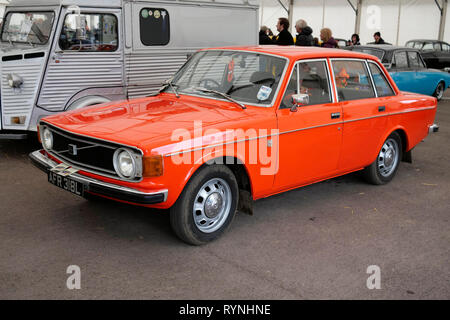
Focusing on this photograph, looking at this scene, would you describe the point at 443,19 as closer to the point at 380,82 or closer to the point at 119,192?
the point at 380,82

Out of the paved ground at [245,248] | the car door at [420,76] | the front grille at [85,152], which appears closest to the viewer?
the paved ground at [245,248]

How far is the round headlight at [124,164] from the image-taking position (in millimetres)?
3733

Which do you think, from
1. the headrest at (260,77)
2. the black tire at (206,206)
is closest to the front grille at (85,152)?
the black tire at (206,206)

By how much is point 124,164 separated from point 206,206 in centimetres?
80

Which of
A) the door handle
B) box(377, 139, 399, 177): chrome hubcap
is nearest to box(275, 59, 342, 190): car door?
the door handle

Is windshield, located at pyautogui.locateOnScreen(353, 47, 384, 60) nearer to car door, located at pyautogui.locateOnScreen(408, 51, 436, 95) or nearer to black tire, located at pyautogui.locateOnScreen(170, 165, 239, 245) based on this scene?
car door, located at pyautogui.locateOnScreen(408, 51, 436, 95)

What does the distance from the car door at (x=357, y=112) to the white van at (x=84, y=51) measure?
365 cm

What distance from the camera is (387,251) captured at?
4.14 metres

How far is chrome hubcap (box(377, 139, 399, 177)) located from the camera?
5.89 m

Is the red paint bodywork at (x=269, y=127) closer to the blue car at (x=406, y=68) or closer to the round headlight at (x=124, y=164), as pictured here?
the round headlight at (x=124, y=164)

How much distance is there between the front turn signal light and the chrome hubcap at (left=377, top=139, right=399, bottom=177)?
323 cm

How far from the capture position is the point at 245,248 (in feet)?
13.6
